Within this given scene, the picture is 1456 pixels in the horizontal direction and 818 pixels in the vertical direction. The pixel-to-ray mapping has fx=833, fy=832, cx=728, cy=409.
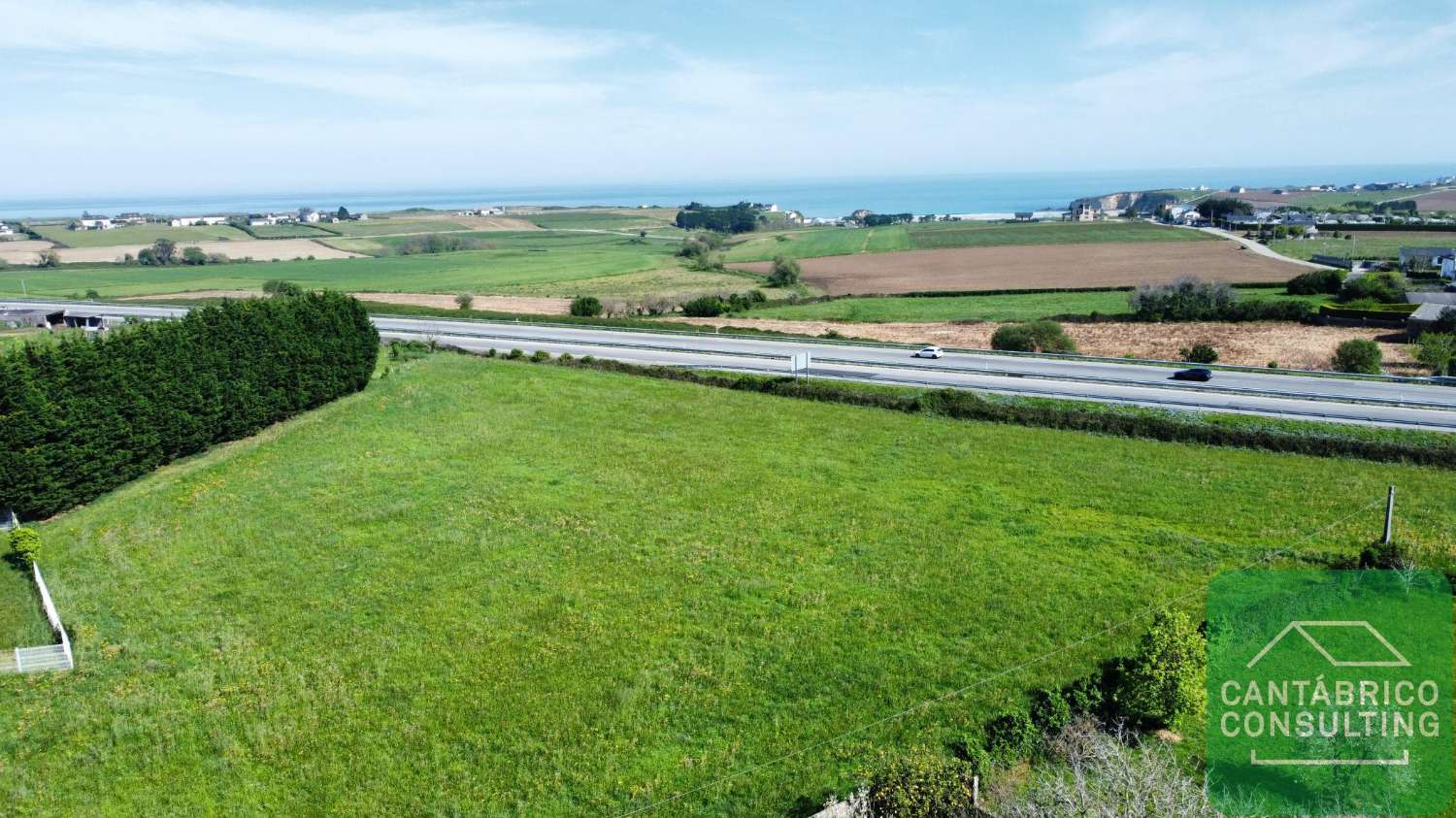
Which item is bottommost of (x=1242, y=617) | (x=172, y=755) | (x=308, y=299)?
(x=172, y=755)

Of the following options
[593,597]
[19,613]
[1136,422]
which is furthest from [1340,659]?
[19,613]

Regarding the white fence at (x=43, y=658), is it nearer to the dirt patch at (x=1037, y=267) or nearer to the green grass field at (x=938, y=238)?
the dirt patch at (x=1037, y=267)

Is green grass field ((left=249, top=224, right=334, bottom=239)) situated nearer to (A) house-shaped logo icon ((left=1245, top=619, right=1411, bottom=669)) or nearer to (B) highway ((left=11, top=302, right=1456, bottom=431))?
(B) highway ((left=11, top=302, right=1456, bottom=431))

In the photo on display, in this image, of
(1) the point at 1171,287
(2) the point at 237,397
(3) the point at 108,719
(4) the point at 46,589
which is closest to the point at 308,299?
(2) the point at 237,397

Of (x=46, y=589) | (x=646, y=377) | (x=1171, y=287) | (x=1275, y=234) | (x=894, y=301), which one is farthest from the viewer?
(x=1275, y=234)

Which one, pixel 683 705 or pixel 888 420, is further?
pixel 888 420

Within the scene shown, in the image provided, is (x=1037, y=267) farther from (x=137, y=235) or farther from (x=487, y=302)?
(x=137, y=235)

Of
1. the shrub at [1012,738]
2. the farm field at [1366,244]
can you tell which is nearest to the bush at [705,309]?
the shrub at [1012,738]

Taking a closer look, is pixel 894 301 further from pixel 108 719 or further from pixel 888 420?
pixel 108 719
